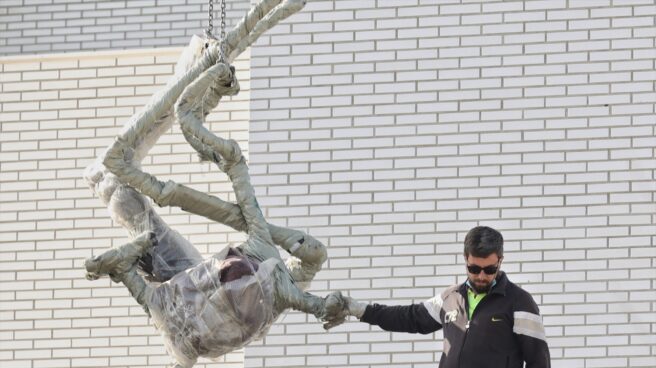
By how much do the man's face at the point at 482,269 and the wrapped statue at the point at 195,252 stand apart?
846mm

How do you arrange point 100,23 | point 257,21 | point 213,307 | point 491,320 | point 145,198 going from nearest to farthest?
point 491,320, point 213,307, point 257,21, point 145,198, point 100,23

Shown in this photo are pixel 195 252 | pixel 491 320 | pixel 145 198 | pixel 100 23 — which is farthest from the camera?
pixel 100 23

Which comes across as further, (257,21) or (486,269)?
(257,21)

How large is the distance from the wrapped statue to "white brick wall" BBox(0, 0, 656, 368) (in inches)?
75.3

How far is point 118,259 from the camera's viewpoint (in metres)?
8.26

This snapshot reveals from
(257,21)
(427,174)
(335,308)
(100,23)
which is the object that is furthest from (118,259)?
(100,23)

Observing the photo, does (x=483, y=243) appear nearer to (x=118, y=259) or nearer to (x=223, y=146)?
(x=223, y=146)

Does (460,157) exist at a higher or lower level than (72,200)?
higher

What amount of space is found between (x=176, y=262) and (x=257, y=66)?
257 centimetres

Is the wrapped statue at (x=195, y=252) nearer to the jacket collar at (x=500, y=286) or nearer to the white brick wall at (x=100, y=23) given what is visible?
the jacket collar at (x=500, y=286)

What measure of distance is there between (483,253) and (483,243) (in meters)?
0.04

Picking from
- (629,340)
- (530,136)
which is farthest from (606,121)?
(629,340)

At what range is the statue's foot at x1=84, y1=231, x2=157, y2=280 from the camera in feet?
27.0

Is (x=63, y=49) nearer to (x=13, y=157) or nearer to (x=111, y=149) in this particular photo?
(x=13, y=157)
